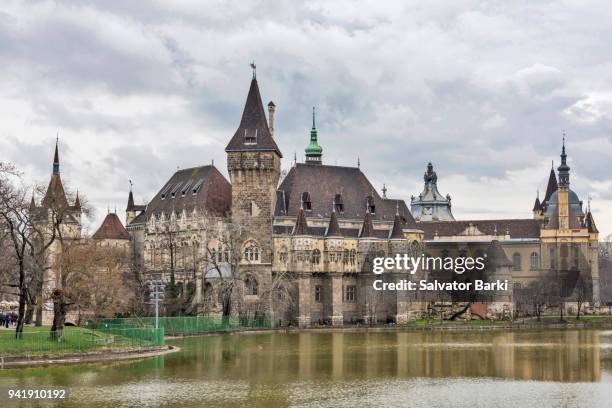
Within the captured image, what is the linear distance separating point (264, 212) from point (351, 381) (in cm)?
6116

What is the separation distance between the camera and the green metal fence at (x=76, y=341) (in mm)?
53375

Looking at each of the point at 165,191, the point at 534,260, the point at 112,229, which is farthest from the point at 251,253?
the point at 534,260

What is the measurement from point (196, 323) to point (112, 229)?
3790cm

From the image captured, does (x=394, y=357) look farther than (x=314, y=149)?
No

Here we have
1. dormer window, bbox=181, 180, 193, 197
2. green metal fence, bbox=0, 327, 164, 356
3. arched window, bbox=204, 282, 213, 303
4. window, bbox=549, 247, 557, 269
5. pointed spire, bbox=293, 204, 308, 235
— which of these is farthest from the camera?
window, bbox=549, 247, 557, 269

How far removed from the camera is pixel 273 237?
337 ft

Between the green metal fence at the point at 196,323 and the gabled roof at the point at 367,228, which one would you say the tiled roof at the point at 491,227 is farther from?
the green metal fence at the point at 196,323

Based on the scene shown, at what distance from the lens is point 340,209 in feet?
361

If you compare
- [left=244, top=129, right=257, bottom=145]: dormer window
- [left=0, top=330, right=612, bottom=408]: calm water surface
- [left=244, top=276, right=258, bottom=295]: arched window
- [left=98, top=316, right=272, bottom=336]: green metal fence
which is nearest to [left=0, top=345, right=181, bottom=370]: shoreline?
[left=0, top=330, right=612, bottom=408]: calm water surface

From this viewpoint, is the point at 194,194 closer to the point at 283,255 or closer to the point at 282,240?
the point at 282,240

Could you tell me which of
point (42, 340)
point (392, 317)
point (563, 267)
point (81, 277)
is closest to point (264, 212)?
point (392, 317)

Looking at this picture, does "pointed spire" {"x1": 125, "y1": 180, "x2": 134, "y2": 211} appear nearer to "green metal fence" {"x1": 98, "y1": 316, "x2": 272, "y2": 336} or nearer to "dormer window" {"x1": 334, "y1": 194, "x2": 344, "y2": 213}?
"dormer window" {"x1": 334, "y1": 194, "x2": 344, "y2": 213}

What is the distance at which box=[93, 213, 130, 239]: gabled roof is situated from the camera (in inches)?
4604

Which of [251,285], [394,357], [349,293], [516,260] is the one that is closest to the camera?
[394,357]
